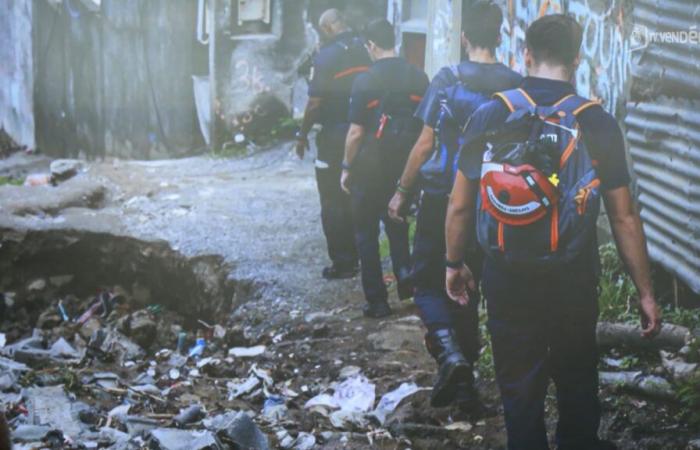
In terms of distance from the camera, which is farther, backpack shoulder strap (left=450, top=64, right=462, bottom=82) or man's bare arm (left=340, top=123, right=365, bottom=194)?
man's bare arm (left=340, top=123, right=365, bottom=194)

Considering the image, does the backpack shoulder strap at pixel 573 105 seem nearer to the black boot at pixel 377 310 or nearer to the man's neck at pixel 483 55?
the man's neck at pixel 483 55

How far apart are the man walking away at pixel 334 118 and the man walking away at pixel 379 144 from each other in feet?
2.14

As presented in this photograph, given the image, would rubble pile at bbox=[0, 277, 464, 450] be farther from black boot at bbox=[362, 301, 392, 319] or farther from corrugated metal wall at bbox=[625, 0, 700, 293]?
corrugated metal wall at bbox=[625, 0, 700, 293]

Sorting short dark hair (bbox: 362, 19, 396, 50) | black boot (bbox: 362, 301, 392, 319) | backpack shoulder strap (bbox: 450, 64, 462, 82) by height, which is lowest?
black boot (bbox: 362, 301, 392, 319)

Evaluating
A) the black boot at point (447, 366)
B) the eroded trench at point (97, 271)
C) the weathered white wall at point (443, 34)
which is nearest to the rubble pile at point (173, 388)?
the eroded trench at point (97, 271)

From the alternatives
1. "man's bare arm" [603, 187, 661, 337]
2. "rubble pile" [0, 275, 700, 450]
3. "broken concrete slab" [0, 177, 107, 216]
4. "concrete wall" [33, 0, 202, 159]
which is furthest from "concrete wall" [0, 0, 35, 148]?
"man's bare arm" [603, 187, 661, 337]

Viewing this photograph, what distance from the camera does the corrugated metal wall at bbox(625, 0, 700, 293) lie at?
5.12 meters

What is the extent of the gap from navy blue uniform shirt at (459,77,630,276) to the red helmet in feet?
0.50

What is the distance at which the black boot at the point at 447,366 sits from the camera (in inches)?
181

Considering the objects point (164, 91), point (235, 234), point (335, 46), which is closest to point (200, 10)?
point (164, 91)

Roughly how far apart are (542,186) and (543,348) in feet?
1.88

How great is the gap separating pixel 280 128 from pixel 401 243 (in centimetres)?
642

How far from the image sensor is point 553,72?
135 inches

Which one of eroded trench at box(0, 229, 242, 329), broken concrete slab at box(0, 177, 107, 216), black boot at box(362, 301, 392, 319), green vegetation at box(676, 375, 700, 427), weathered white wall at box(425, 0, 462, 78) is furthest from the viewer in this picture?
broken concrete slab at box(0, 177, 107, 216)
